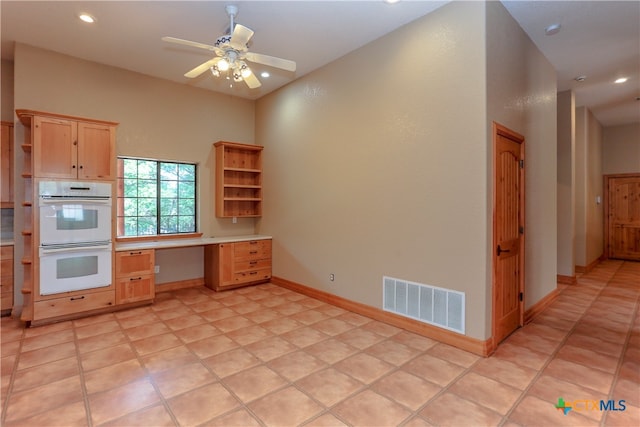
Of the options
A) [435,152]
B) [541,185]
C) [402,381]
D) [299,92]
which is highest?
[299,92]

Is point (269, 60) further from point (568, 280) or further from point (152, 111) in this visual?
point (568, 280)

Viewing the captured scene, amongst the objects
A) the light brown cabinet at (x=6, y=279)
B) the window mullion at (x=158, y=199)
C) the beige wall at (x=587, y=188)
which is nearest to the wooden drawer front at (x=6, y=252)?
the light brown cabinet at (x=6, y=279)

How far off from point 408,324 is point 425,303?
1.11 ft

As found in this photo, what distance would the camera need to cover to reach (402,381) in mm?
2510

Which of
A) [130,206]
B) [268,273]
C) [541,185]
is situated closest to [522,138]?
[541,185]

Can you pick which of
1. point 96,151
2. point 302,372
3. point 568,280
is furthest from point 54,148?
point 568,280

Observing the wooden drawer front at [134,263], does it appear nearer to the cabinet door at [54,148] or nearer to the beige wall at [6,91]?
the cabinet door at [54,148]

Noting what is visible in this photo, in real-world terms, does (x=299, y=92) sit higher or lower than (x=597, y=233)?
higher

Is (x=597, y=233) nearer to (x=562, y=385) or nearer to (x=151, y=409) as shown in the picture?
(x=562, y=385)

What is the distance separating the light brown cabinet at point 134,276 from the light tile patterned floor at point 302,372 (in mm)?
315

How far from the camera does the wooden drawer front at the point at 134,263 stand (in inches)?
163

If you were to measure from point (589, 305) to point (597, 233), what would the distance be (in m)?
4.28

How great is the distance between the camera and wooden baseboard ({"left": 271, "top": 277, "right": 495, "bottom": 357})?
2961 mm

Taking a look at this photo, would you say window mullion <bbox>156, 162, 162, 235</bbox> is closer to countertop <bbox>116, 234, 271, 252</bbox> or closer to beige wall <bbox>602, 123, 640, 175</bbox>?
countertop <bbox>116, 234, 271, 252</bbox>
